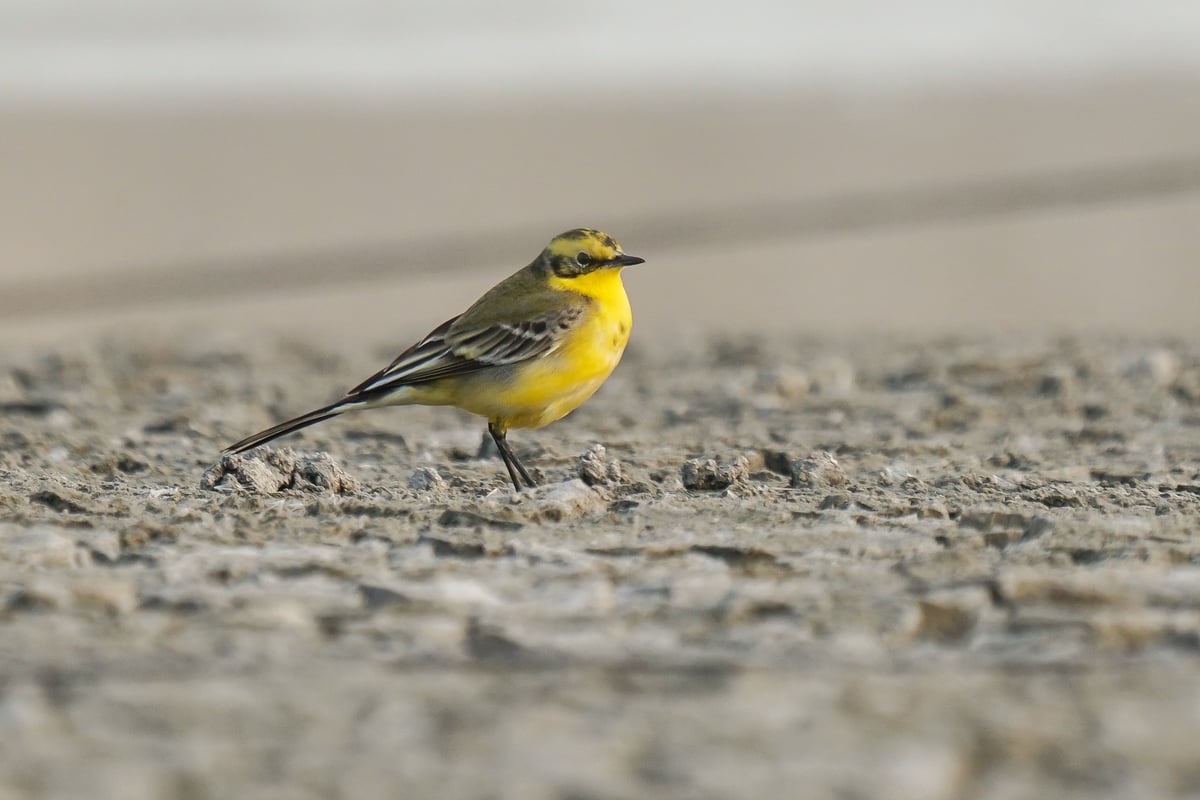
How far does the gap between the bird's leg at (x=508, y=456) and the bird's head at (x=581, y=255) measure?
0.77 metres

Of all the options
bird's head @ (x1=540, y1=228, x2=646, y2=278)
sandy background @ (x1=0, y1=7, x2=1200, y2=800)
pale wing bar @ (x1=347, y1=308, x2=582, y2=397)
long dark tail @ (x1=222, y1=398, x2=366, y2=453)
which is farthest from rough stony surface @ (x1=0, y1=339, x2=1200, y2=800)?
bird's head @ (x1=540, y1=228, x2=646, y2=278)

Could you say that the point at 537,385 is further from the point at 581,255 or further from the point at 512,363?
the point at 581,255

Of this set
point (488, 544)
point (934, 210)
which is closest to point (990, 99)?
point (934, 210)

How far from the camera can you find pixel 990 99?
21.7m

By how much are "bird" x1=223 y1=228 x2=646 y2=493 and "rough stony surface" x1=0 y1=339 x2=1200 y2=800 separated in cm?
18

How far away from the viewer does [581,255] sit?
6.46 meters

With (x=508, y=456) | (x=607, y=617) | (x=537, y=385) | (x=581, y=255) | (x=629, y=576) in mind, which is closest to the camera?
(x=607, y=617)

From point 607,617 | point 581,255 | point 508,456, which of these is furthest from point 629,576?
point 581,255

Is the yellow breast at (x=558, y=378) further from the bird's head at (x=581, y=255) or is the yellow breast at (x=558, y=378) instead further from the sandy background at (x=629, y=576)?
the bird's head at (x=581, y=255)

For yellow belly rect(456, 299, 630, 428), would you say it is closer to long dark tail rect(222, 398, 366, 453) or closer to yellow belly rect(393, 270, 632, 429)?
yellow belly rect(393, 270, 632, 429)

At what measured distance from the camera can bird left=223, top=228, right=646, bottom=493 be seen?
19.4 feet

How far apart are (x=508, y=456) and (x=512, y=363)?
48 cm

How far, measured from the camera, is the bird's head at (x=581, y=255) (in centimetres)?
645

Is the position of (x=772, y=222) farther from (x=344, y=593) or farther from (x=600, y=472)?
(x=344, y=593)
